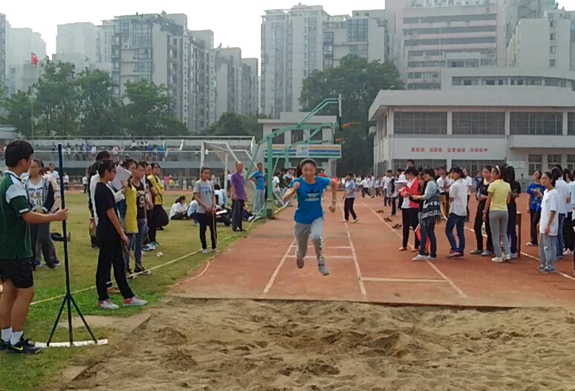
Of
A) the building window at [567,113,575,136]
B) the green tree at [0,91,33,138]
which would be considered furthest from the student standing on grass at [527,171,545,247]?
the green tree at [0,91,33,138]

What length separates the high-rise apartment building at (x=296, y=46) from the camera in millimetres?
106500

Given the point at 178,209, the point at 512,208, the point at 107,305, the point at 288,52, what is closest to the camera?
the point at 107,305

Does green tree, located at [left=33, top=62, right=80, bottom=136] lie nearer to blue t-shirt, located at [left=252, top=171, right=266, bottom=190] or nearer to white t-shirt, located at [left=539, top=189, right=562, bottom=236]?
blue t-shirt, located at [left=252, top=171, right=266, bottom=190]

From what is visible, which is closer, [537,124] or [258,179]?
[258,179]

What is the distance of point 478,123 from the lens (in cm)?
5162

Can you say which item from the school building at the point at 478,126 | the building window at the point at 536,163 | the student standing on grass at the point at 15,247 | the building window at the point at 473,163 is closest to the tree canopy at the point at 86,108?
the school building at the point at 478,126

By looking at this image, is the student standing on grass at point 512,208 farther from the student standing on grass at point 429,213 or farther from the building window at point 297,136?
the building window at point 297,136

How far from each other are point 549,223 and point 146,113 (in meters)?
64.4

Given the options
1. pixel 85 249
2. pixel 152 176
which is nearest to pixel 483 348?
pixel 152 176

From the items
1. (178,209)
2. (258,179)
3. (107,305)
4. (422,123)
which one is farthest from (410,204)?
(422,123)

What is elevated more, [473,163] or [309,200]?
[473,163]

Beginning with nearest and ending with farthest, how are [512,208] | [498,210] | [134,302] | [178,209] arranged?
[134,302] < [498,210] < [512,208] < [178,209]

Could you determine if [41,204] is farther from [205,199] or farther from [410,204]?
[410,204]

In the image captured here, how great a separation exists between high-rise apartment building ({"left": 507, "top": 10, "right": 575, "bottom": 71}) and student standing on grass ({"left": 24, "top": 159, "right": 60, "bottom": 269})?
88232mm
